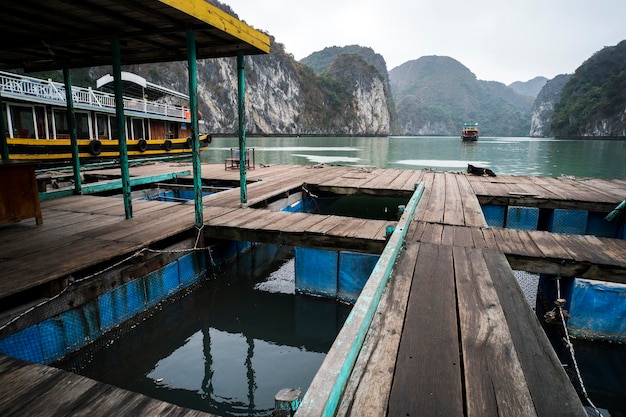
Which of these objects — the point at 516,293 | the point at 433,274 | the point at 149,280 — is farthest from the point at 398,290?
the point at 149,280

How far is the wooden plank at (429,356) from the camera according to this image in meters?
1.81

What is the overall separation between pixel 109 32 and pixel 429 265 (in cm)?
587

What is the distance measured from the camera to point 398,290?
322cm

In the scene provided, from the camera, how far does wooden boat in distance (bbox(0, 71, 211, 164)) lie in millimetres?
14453

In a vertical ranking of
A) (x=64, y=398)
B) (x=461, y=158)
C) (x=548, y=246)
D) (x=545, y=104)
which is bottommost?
(x=64, y=398)

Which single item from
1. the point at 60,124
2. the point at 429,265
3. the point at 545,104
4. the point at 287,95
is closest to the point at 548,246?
the point at 429,265

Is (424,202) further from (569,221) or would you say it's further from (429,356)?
(429,356)

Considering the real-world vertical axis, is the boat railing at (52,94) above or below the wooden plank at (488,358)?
above

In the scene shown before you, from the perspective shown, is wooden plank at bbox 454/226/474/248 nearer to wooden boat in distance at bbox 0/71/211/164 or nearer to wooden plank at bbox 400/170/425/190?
wooden plank at bbox 400/170/425/190

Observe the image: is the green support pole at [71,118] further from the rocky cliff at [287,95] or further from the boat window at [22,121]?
the rocky cliff at [287,95]

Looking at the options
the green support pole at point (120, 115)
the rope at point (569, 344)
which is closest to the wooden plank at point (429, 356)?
the rope at point (569, 344)

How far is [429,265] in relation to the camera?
3889mm

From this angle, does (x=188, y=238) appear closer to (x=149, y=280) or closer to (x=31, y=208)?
(x=149, y=280)

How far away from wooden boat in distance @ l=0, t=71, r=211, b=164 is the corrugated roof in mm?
4544
